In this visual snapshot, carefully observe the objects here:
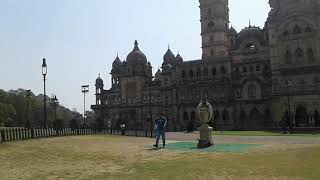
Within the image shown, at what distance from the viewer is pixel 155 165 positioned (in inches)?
679

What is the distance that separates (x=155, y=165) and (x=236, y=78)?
69601 millimetres

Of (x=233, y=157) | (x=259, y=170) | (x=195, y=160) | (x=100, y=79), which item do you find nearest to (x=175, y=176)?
(x=259, y=170)

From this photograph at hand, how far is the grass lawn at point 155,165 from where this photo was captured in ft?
48.5

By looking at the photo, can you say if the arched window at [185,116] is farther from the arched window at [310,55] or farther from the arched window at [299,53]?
the arched window at [310,55]

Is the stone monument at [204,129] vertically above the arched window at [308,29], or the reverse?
the arched window at [308,29]

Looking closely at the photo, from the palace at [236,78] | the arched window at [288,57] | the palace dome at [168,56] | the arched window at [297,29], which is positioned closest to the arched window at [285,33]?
the palace at [236,78]

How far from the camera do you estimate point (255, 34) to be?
287ft

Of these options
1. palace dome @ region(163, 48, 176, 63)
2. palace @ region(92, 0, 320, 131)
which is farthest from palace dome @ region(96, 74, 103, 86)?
palace dome @ region(163, 48, 176, 63)

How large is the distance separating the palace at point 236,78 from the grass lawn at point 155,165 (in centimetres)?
5429

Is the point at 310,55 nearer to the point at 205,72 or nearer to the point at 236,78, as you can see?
the point at 236,78

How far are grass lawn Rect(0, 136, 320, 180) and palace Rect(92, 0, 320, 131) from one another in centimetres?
5429

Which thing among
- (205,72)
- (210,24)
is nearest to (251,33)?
(210,24)

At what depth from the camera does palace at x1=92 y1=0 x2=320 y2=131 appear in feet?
244

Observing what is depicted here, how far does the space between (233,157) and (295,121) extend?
55409mm
